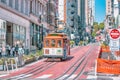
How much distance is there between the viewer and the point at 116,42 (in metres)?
20.2

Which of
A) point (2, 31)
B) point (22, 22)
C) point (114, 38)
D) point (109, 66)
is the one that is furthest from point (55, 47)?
point (114, 38)

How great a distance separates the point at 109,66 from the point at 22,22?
1384 inches

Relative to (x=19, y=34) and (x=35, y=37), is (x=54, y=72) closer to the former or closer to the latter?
(x=19, y=34)

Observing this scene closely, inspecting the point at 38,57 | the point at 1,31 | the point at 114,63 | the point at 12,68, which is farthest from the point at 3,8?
the point at 114,63

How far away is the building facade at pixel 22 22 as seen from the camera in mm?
46253

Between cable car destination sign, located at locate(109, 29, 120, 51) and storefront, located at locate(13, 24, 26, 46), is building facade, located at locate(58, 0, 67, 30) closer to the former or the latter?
storefront, located at locate(13, 24, 26, 46)

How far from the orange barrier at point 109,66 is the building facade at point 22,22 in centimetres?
2269

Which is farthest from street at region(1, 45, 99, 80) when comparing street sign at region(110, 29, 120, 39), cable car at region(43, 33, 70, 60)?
street sign at region(110, 29, 120, 39)

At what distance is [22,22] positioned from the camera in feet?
187

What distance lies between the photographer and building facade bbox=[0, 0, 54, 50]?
46253 mm

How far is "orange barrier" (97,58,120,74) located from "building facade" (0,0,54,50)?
22.7 metres

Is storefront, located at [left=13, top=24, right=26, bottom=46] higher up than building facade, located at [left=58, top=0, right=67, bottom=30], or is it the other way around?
building facade, located at [left=58, top=0, right=67, bottom=30]

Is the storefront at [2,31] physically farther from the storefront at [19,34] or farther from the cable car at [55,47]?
the cable car at [55,47]

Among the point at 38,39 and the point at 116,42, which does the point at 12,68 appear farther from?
the point at 38,39
